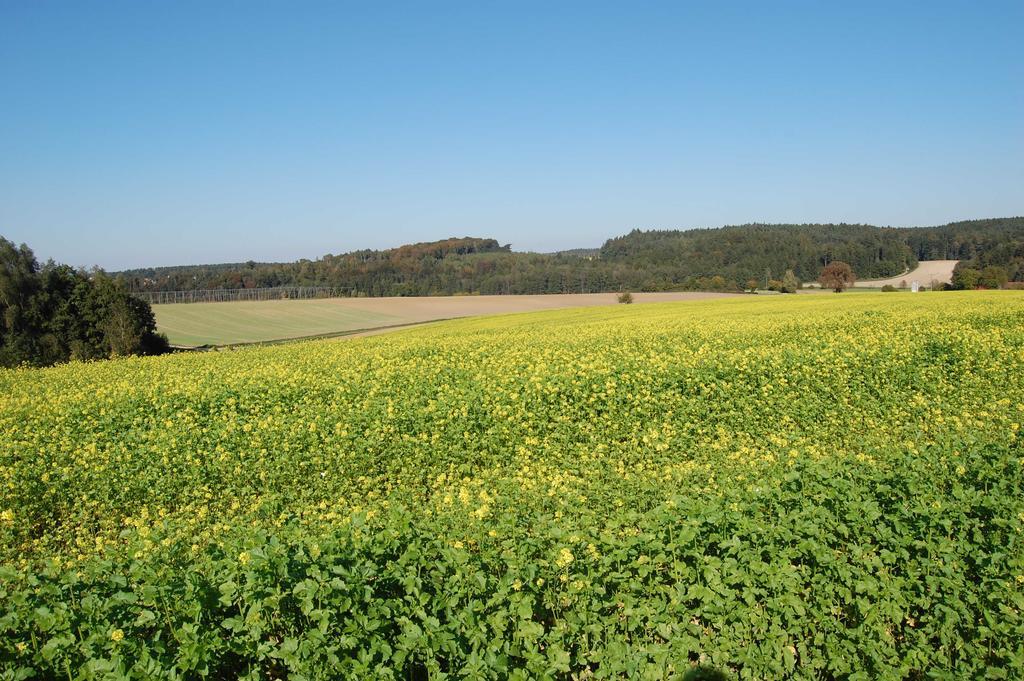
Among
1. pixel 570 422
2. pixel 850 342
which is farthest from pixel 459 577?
pixel 850 342

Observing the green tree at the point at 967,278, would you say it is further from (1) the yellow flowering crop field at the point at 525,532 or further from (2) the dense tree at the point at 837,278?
(1) the yellow flowering crop field at the point at 525,532

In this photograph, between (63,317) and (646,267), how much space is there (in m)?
82.3

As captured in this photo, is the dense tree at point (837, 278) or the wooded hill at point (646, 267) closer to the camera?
the dense tree at point (837, 278)

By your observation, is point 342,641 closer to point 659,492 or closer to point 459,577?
point 459,577

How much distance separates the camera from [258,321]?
6469cm

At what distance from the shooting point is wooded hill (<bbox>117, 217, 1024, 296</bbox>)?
324 ft

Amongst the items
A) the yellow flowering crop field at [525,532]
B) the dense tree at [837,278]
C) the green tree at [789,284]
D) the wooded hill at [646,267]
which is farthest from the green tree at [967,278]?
the yellow flowering crop field at [525,532]

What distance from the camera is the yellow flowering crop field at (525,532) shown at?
4.26 meters

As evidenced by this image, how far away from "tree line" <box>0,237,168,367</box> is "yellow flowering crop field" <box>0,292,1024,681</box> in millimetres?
33262

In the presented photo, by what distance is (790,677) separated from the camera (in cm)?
471

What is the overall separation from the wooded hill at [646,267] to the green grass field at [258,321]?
27081mm

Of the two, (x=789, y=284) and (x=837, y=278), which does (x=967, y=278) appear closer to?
(x=837, y=278)

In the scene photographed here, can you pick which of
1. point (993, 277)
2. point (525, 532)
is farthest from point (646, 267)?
point (525, 532)

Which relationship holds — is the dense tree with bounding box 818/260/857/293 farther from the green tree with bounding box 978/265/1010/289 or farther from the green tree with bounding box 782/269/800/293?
the green tree with bounding box 978/265/1010/289
